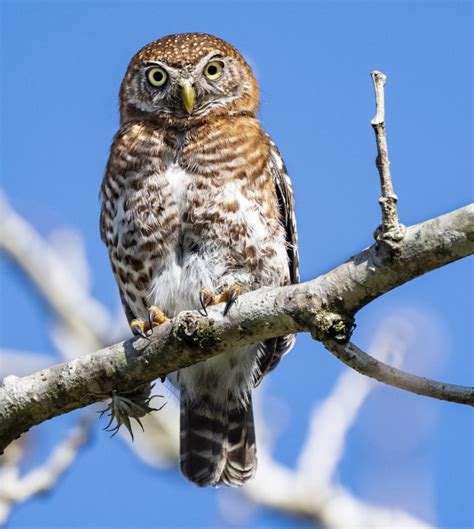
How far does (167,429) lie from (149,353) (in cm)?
312

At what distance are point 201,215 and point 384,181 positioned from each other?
1705mm

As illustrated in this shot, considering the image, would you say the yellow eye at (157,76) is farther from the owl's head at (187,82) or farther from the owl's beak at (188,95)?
the owl's beak at (188,95)

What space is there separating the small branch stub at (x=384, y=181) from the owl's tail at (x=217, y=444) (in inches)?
94.8

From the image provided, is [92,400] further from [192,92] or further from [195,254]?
[192,92]

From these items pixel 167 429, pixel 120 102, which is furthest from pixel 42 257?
pixel 120 102

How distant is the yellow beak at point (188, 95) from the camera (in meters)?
5.30

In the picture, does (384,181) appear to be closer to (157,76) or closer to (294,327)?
(294,327)

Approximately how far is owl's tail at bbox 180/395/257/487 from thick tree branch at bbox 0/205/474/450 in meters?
1.43

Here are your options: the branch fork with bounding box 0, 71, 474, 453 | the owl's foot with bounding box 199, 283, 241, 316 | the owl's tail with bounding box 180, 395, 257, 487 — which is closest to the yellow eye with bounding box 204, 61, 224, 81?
the owl's foot with bounding box 199, 283, 241, 316

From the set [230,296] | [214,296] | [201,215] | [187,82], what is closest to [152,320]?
[214,296]

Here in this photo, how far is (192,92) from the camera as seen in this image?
538 centimetres

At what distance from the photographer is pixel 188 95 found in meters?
5.33

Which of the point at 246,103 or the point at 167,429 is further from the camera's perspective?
the point at 167,429

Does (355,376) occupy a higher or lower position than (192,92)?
lower
